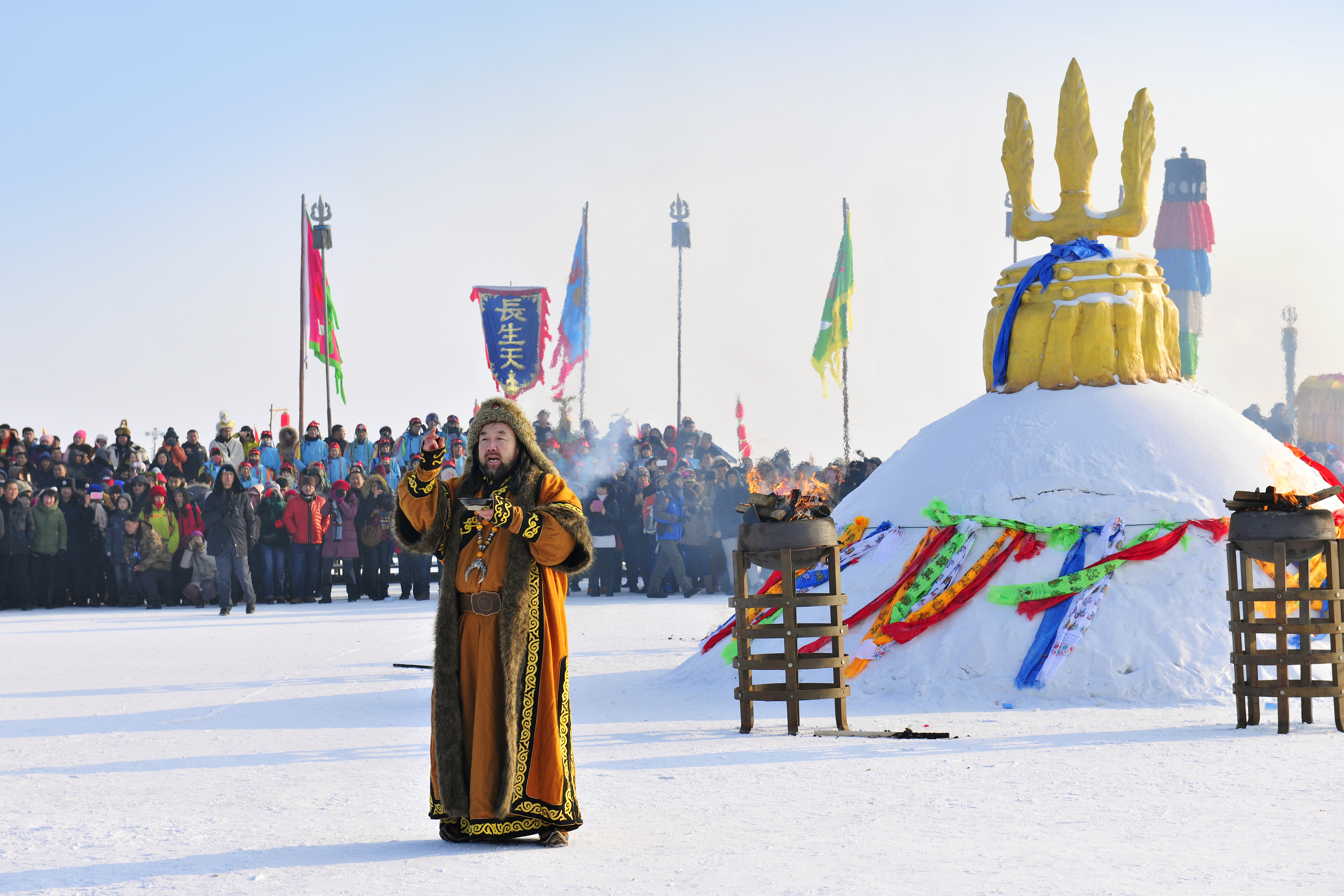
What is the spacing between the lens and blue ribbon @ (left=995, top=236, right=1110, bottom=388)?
32.9 ft

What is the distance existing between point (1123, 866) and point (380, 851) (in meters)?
2.42

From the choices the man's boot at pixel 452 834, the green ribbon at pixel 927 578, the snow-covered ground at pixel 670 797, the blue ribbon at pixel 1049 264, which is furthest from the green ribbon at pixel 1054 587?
the man's boot at pixel 452 834

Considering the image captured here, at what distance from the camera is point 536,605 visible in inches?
195

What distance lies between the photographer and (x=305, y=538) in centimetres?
1641

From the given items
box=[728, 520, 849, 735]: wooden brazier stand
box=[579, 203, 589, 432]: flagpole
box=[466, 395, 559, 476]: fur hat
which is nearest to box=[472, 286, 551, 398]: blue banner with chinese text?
box=[579, 203, 589, 432]: flagpole

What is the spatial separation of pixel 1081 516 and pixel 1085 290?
180cm

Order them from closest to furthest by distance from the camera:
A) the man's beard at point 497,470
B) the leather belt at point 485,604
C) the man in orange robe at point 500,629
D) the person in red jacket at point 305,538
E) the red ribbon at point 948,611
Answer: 1. the man in orange robe at point 500,629
2. the leather belt at point 485,604
3. the man's beard at point 497,470
4. the red ribbon at point 948,611
5. the person in red jacket at point 305,538

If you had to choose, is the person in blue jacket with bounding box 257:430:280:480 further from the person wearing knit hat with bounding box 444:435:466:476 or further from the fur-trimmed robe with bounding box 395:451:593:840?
the fur-trimmed robe with bounding box 395:451:593:840

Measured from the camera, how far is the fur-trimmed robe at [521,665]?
476 centimetres

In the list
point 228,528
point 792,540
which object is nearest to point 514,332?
point 228,528

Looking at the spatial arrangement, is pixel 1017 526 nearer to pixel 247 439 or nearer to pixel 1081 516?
pixel 1081 516

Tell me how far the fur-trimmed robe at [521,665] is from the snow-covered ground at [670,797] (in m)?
0.17

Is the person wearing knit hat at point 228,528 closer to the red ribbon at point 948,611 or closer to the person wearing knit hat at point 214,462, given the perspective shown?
the person wearing knit hat at point 214,462

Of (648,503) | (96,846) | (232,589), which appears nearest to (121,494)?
(232,589)
